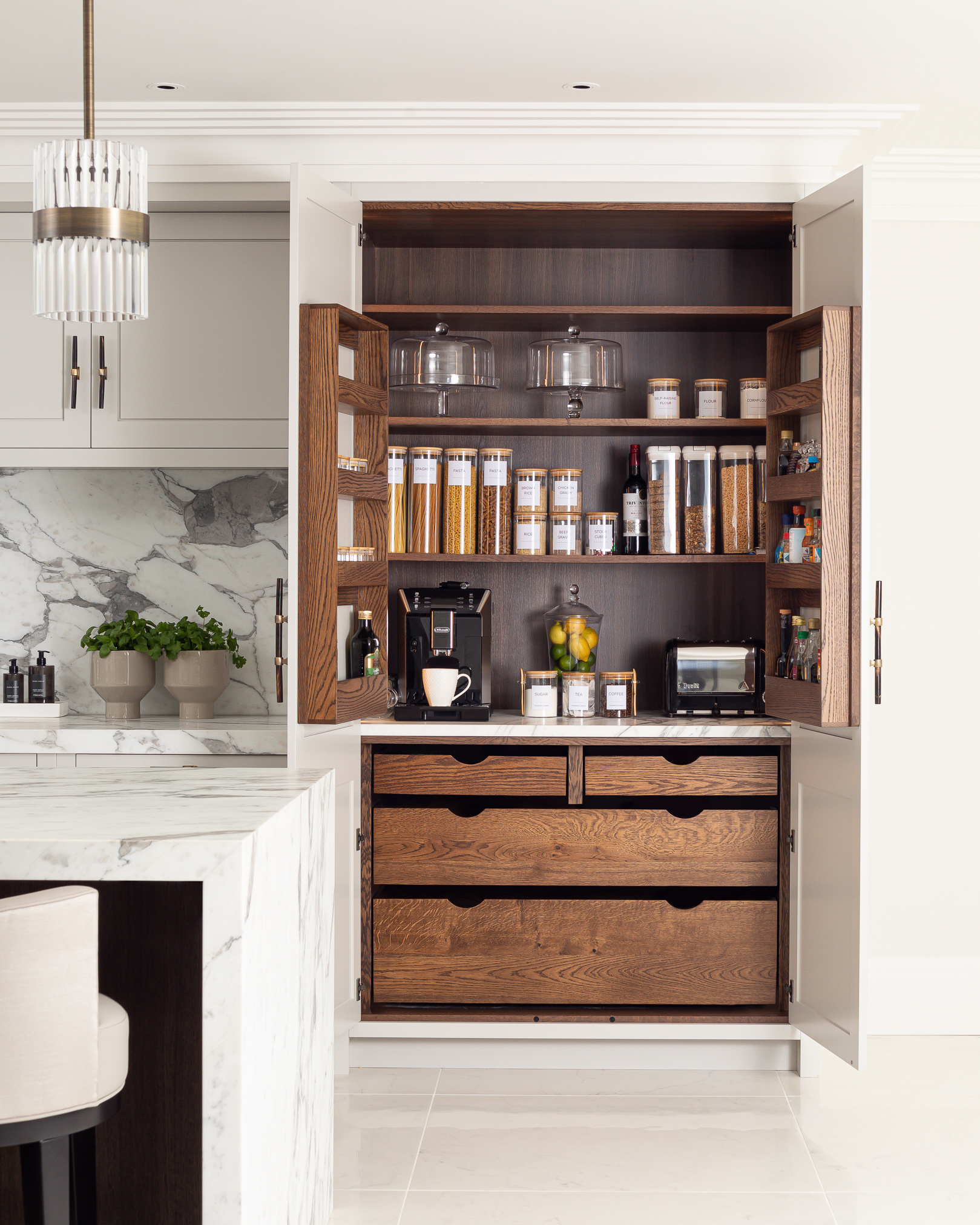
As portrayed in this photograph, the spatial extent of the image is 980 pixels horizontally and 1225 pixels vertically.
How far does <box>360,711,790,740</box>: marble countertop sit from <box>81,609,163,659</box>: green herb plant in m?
0.64

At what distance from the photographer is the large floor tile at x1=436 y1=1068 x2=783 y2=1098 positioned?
2.84 m

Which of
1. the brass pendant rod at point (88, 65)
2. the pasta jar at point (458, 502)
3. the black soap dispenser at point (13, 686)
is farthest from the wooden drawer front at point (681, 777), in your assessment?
the brass pendant rod at point (88, 65)

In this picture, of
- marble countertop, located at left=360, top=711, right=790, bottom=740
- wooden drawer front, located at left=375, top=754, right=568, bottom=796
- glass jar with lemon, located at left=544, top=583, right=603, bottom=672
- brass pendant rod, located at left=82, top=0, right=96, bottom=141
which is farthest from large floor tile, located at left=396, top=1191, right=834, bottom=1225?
brass pendant rod, located at left=82, top=0, right=96, bottom=141

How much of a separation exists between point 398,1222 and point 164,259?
97.7 inches

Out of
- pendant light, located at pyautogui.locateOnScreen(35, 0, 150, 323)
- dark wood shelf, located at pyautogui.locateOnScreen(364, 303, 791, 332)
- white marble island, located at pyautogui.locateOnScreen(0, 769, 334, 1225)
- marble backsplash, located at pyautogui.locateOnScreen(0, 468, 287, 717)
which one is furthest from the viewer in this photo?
marble backsplash, located at pyautogui.locateOnScreen(0, 468, 287, 717)

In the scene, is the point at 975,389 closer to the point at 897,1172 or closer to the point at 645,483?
the point at 645,483

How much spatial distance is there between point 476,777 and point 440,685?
0.27 m

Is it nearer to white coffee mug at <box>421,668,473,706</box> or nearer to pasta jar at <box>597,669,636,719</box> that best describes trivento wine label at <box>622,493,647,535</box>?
pasta jar at <box>597,669,636,719</box>

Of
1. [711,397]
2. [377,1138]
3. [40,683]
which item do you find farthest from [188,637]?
[711,397]

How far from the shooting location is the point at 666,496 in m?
3.10

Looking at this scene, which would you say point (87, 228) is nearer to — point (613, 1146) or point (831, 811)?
point (831, 811)

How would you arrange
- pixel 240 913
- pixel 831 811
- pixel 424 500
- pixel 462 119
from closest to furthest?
pixel 240 913
pixel 831 811
pixel 462 119
pixel 424 500

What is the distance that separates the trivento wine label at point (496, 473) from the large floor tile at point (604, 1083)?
1628 millimetres

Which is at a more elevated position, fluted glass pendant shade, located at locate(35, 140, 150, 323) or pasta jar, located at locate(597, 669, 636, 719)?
fluted glass pendant shade, located at locate(35, 140, 150, 323)
